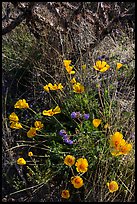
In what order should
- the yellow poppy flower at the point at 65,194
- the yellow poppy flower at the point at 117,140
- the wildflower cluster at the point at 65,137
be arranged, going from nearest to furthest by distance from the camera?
the yellow poppy flower at the point at 117,140
the yellow poppy flower at the point at 65,194
the wildflower cluster at the point at 65,137

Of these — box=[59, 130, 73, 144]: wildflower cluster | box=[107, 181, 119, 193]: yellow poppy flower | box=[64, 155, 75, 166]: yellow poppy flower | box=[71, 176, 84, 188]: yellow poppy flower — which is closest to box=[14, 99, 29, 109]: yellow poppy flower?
box=[59, 130, 73, 144]: wildflower cluster

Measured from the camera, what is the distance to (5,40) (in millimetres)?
3584

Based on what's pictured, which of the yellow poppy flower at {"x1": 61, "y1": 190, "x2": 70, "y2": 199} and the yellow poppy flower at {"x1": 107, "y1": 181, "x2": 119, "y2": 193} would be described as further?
the yellow poppy flower at {"x1": 61, "y1": 190, "x2": 70, "y2": 199}

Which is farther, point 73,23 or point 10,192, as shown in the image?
point 73,23

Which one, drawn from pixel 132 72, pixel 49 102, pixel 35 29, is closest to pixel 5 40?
pixel 35 29

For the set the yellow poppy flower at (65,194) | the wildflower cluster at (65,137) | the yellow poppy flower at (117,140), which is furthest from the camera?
the wildflower cluster at (65,137)

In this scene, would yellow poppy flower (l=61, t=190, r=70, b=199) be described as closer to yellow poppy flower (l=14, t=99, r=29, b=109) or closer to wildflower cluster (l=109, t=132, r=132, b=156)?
wildflower cluster (l=109, t=132, r=132, b=156)

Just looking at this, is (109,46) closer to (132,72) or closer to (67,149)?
(132,72)

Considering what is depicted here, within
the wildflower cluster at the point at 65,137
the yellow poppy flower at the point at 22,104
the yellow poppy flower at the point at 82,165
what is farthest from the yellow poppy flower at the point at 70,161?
the yellow poppy flower at the point at 22,104

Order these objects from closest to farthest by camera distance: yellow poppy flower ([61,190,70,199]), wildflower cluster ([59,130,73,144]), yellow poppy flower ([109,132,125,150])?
yellow poppy flower ([109,132,125,150]) < yellow poppy flower ([61,190,70,199]) < wildflower cluster ([59,130,73,144])

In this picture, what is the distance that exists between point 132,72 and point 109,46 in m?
0.54

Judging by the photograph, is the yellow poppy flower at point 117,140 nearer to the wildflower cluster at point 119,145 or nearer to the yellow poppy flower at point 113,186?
the wildflower cluster at point 119,145

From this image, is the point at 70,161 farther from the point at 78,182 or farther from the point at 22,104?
the point at 22,104

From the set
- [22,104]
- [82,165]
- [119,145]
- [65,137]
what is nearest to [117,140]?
[119,145]
